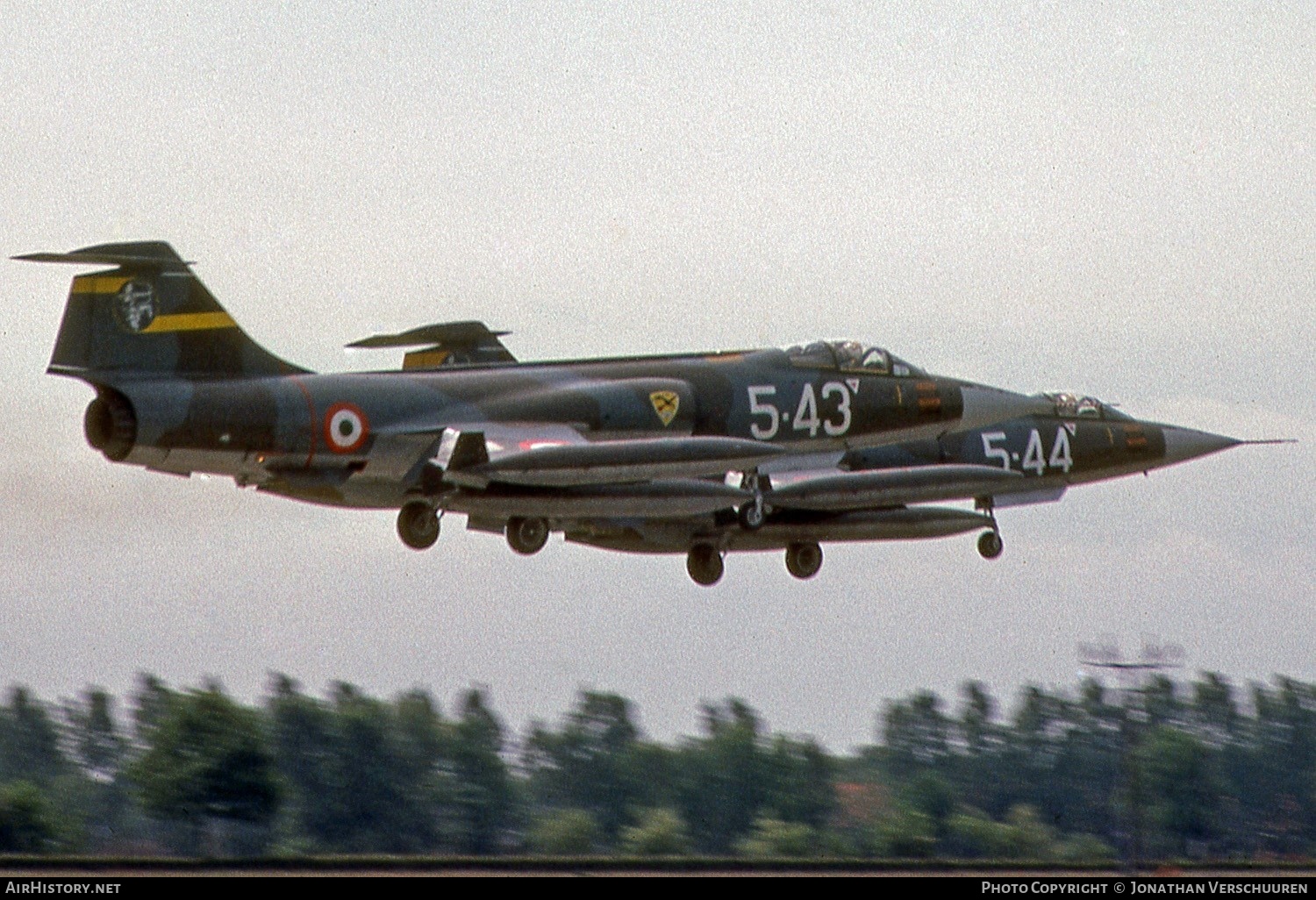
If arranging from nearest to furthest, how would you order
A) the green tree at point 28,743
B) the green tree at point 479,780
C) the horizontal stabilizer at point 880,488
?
the horizontal stabilizer at point 880,488, the green tree at point 479,780, the green tree at point 28,743

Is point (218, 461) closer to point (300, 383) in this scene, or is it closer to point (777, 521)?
point (300, 383)

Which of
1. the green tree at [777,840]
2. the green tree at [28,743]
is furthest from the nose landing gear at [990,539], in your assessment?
the green tree at [28,743]

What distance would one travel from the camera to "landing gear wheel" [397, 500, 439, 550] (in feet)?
107

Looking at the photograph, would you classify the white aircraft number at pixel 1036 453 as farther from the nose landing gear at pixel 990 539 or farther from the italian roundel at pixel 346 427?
the italian roundel at pixel 346 427

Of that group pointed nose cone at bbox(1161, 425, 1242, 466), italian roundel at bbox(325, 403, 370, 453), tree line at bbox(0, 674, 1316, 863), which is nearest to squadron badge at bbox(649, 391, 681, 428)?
italian roundel at bbox(325, 403, 370, 453)

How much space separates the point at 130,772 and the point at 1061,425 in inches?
1723

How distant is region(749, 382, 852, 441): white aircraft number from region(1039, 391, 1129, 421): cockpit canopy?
684cm

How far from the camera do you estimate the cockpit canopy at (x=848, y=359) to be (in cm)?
3616

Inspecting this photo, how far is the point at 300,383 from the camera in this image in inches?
1203

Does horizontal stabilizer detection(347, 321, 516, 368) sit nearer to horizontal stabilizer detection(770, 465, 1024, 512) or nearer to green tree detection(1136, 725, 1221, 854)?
horizontal stabilizer detection(770, 465, 1024, 512)

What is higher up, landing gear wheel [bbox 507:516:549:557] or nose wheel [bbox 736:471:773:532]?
nose wheel [bbox 736:471:773:532]

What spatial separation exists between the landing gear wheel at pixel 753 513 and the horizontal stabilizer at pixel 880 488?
0.54 meters
